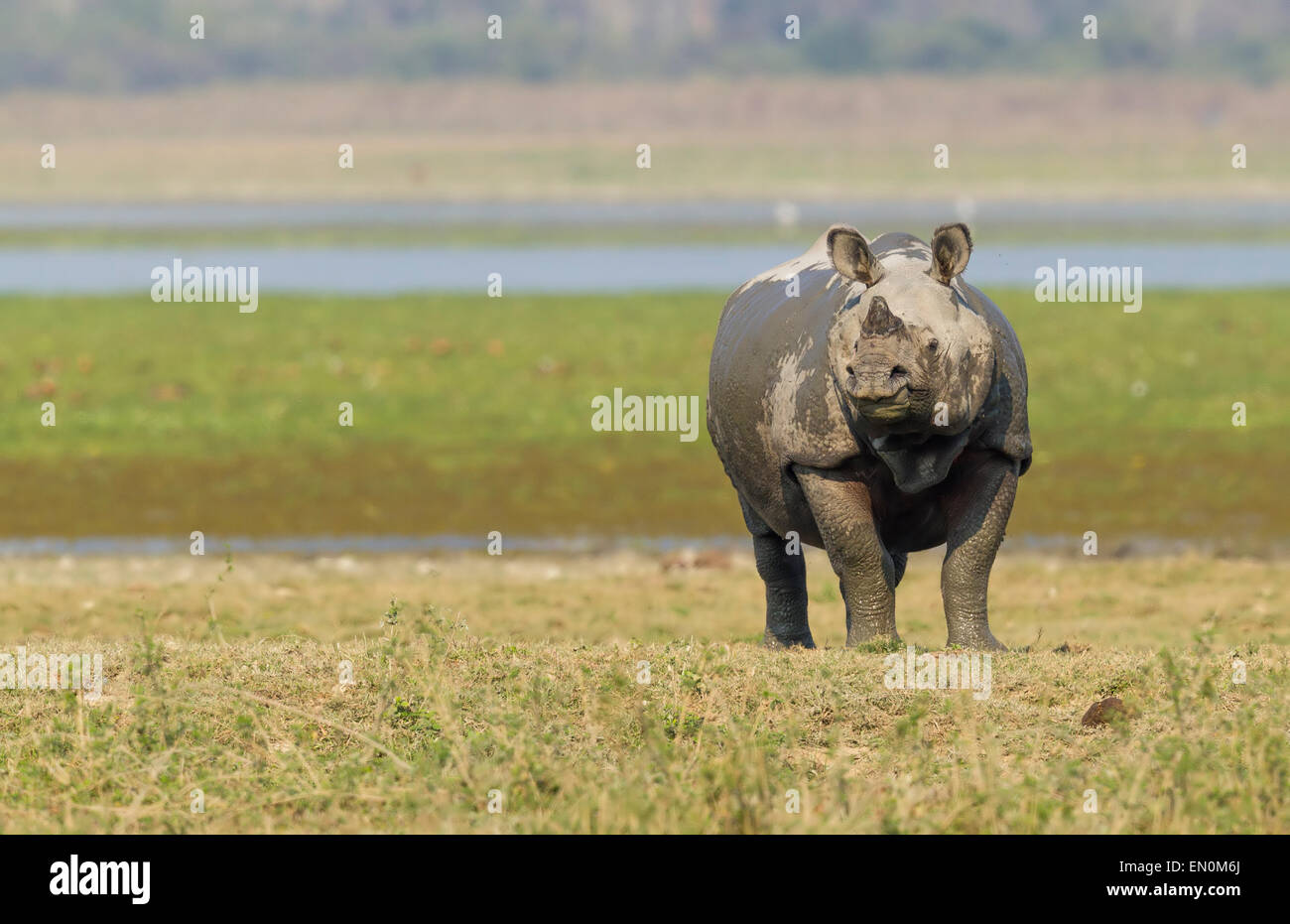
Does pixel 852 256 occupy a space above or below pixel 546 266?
below

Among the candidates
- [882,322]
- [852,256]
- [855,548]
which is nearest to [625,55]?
[855,548]

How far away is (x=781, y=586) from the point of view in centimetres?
1126

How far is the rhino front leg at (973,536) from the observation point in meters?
9.55

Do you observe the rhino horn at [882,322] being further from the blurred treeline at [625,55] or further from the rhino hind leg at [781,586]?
the blurred treeline at [625,55]

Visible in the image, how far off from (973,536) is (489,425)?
13524 millimetres

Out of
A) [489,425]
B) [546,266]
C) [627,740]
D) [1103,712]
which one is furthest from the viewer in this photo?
[546,266]

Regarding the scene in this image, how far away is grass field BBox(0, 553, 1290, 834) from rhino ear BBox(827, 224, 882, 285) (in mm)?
1787

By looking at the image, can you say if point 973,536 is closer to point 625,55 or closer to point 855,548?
point 855,548

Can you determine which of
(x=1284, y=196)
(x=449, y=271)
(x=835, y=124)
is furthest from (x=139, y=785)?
(x=835, y=124)

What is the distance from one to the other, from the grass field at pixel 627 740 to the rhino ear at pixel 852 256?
1.79m

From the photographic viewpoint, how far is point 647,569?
15.9 m
